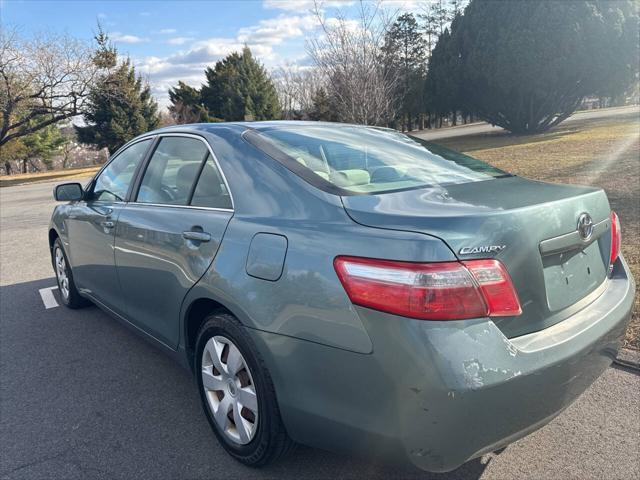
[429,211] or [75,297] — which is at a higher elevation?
[429,211]

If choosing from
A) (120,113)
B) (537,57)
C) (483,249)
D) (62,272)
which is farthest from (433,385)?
(120,113)

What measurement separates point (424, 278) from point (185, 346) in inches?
61.6

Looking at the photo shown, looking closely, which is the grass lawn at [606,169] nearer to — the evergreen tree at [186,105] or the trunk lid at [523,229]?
the trunk lid at [523,229]

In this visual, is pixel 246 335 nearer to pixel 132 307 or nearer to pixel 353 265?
pixel 353 265

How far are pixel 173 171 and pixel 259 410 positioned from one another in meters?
1.63

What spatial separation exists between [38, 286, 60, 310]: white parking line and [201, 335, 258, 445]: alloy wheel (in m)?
3.36

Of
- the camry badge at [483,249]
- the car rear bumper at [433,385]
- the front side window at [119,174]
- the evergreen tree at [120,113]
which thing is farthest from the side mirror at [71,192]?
the evergreen tree at [120,113]

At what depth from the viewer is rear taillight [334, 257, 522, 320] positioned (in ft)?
5.76

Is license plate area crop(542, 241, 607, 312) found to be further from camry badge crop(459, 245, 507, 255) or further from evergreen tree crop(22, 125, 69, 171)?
evergreen tree crop(22, 125, 69, 171)

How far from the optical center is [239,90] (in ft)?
157

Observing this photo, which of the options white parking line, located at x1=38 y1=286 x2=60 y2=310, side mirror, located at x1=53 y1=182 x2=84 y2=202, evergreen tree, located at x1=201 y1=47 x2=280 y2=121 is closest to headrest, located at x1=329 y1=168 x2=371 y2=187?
side mirror, located at x1=53 y1=182 x2=84 y2=202

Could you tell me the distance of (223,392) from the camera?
8.30 feet

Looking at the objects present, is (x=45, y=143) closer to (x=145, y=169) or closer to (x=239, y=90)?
(x=239, y=90)

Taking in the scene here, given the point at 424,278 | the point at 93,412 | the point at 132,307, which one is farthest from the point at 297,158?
the point at 93,412
